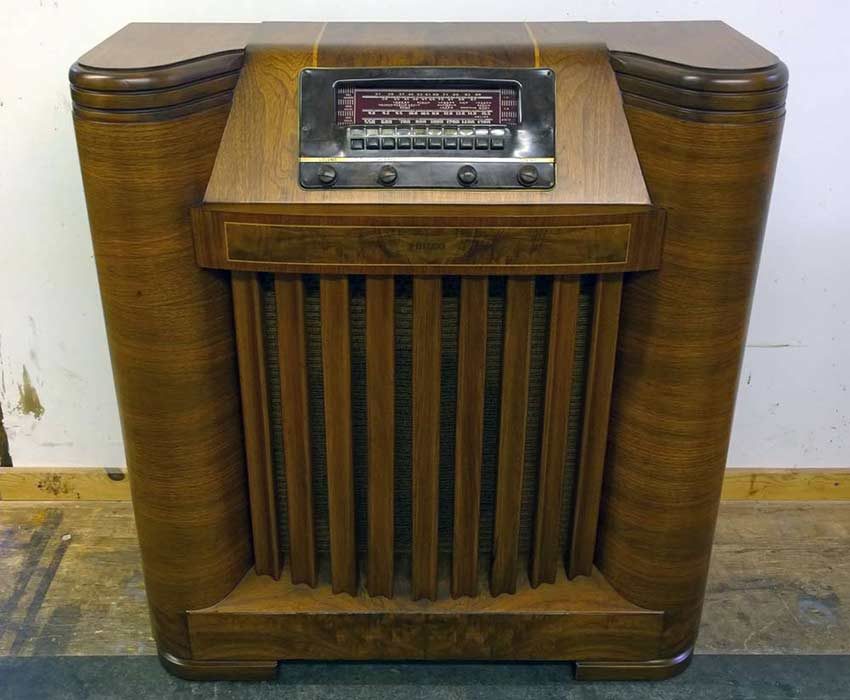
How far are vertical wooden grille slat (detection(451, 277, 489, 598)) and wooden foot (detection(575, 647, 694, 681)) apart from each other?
0.22 m

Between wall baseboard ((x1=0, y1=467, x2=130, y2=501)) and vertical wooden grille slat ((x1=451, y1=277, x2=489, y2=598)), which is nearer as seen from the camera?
vertical wooden grille slat ((x1=451, y1=277, x2=489, y2=598))

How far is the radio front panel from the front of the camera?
1.18 metres

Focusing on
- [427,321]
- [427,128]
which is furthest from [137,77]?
[427,321]

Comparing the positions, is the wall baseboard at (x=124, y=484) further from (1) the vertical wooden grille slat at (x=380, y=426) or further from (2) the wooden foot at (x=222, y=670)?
(1) the vertical wooden grille slat at (x=380, y=426)

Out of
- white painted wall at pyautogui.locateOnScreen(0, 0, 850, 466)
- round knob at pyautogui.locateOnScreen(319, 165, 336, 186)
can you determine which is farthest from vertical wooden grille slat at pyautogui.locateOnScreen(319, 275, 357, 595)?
white painted wall at pyautogui.locateOnScreen(0, 0, 850, 466)

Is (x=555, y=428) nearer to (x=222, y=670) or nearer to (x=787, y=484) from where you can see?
(x=222, y=670)

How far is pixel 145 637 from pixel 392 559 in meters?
0.46

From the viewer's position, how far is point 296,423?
1.35 metres

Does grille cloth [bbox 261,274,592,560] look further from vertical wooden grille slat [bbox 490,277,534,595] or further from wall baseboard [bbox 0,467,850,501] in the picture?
wall baseboard [bbox 0,467,850,501]

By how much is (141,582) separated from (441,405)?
2.28 ft

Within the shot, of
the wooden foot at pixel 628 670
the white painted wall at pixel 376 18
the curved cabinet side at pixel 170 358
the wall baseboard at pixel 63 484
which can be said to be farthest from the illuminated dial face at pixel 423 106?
the wall baseboard at pixel 63 484

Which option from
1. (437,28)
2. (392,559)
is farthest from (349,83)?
(392,559)

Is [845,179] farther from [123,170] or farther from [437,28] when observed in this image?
[123,170]

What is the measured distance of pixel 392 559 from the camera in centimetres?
145
